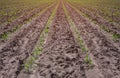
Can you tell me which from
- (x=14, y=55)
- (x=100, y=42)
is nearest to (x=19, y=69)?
(x=14, y=55)

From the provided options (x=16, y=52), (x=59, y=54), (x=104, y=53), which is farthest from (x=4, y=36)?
(x=104, y=53)

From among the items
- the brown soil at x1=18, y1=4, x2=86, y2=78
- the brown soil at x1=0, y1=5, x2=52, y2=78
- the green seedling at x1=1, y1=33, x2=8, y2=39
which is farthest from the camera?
the green seedling at x1=1, y1=33, x2=8, y2=39

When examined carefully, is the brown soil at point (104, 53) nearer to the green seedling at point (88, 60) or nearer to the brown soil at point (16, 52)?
the green seedling at point (88, 60)

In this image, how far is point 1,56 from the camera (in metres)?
6.97

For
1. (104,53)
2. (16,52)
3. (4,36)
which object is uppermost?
(4,36)

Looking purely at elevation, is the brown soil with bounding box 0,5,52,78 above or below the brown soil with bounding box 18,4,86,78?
above

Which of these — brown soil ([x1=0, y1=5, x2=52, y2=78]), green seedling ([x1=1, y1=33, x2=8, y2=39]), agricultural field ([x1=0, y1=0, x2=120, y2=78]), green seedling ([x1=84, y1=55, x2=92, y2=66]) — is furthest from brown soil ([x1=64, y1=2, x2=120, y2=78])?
green seedling ([x1=1, y1=33, x2=8, y2=39])

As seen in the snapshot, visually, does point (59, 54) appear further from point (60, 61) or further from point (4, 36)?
point (4, 36)

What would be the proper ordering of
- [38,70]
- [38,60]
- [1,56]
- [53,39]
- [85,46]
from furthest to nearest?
[53,39], [85,46], [1,56], [38,60], [38,70]

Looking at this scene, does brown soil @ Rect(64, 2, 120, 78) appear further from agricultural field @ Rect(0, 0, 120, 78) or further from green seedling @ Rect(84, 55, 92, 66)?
green seedling @ Rect(84, 55, 92, 66)

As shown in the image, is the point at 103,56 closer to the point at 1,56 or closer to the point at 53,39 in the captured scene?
the point at 53,39

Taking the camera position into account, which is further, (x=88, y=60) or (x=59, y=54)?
(x=59, y=54)

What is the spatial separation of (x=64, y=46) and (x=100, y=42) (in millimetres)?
1967

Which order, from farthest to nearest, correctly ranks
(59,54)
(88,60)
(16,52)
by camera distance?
1. (16,52)
2. (59,54)
3. (88,60)
